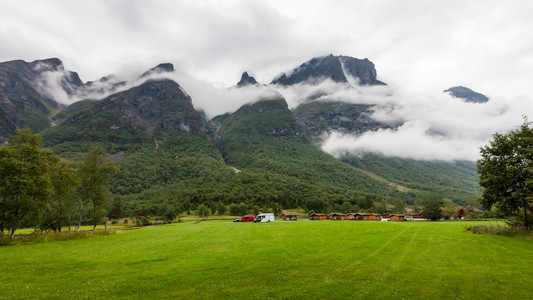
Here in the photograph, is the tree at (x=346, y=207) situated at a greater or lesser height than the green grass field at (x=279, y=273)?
lesser

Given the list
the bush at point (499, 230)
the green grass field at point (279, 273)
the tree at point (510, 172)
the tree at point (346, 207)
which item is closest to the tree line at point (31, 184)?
the green grass field at point (279, 273)

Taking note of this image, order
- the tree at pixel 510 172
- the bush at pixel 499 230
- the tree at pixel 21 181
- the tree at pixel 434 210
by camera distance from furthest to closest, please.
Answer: the tree at pixel 434 210 < the tree at pixel 510 172 < the tree at pixel 21 181 < the bush at pixel 499 230

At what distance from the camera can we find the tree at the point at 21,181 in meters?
28.6

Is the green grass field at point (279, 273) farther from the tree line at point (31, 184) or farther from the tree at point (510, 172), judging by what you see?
the tree line at point (31, 184)

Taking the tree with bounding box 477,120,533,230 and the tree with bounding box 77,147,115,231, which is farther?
the tree with bounding box 77,147,115,231

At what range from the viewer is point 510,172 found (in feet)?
99.2

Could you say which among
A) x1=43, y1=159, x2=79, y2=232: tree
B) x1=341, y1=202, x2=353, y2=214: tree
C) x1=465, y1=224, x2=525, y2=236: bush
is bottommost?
x1=341, y1=202, x2=353, y2=214: tree

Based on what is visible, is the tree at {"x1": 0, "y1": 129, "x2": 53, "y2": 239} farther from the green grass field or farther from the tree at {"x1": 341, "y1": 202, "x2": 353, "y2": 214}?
the tree at {"x1": 341, "y1": 202, "x2": 353, "y2": 214}

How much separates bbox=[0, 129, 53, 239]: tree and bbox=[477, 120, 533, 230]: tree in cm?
5779

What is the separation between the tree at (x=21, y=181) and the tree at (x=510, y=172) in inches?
2275

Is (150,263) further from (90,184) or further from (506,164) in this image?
(506,164)

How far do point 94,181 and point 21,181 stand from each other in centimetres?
1619

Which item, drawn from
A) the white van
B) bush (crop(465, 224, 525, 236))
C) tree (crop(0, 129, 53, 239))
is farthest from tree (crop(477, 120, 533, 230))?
tree (crop(0, 129, 53, 239))

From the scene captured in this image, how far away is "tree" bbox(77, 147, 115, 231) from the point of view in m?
43.8
